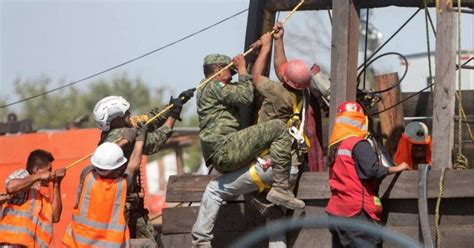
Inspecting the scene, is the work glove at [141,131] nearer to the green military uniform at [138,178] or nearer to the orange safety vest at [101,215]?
the green military uniform at [138,178]

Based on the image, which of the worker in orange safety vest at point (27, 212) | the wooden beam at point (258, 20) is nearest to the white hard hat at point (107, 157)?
the worker in orange safety vest at point (27, 212)

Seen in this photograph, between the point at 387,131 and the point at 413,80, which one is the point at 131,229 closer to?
the point at 387,131

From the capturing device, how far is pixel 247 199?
1066 cm

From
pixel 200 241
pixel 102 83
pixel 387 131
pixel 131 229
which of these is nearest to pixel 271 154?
pixel 200 241

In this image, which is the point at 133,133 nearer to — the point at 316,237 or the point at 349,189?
the point at 316,237

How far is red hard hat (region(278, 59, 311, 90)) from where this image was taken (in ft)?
33.6

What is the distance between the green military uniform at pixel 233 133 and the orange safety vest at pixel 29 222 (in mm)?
1565

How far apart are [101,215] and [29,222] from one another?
0.94 meters

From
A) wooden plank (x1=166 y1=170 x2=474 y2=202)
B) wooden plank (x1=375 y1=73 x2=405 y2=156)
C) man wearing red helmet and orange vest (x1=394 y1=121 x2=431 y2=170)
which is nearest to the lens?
wooden plank (x1=166 y1=170 x2=474 y2=202)

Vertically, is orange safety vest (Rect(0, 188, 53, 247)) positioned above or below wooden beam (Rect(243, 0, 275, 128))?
below

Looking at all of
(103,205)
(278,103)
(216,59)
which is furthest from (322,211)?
(103,205)

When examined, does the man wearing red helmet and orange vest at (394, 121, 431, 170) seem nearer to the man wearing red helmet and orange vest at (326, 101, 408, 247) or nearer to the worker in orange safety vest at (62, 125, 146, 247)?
the man wearing red helmet and orange vest at (326, 101, 408, 247)

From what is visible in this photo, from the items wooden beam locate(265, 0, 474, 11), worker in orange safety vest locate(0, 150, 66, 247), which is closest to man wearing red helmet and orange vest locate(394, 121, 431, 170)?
wooden beam locate(265, 0, 474, 11)

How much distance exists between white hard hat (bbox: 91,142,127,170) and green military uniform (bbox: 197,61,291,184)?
2.70 ft
